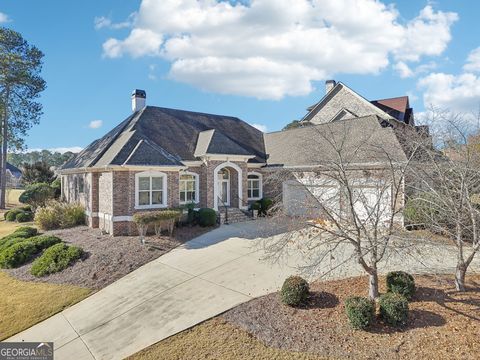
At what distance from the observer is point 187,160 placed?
67.8ft

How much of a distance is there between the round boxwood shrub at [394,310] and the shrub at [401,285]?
0.81m

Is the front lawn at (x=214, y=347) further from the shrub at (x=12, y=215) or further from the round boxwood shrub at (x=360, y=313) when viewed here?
the shrub at (x=12, y=215)

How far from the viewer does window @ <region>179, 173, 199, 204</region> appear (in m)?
20.4

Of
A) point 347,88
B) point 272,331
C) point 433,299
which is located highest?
point 347,88

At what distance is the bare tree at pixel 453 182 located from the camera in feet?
25.1

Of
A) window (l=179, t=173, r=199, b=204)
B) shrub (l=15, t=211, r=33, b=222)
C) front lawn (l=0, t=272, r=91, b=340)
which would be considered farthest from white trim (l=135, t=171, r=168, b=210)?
shrub (l=15, t=211, r=33, b=222)

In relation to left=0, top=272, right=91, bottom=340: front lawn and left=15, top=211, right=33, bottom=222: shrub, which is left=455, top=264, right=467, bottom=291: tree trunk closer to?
left=0, top=272, right=91, bottom=340: front lawn

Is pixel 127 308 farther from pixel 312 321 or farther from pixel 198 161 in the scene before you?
pixel 198 161

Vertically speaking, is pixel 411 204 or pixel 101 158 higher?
pixel 101 158

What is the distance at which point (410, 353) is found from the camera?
6.36 m

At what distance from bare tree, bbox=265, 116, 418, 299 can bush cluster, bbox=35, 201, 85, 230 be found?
1324cm

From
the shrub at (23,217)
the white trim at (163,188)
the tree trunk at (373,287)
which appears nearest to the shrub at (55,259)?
the white trim at (163,188)

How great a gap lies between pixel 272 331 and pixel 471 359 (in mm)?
3952

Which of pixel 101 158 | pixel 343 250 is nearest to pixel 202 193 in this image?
pixel 101 158
